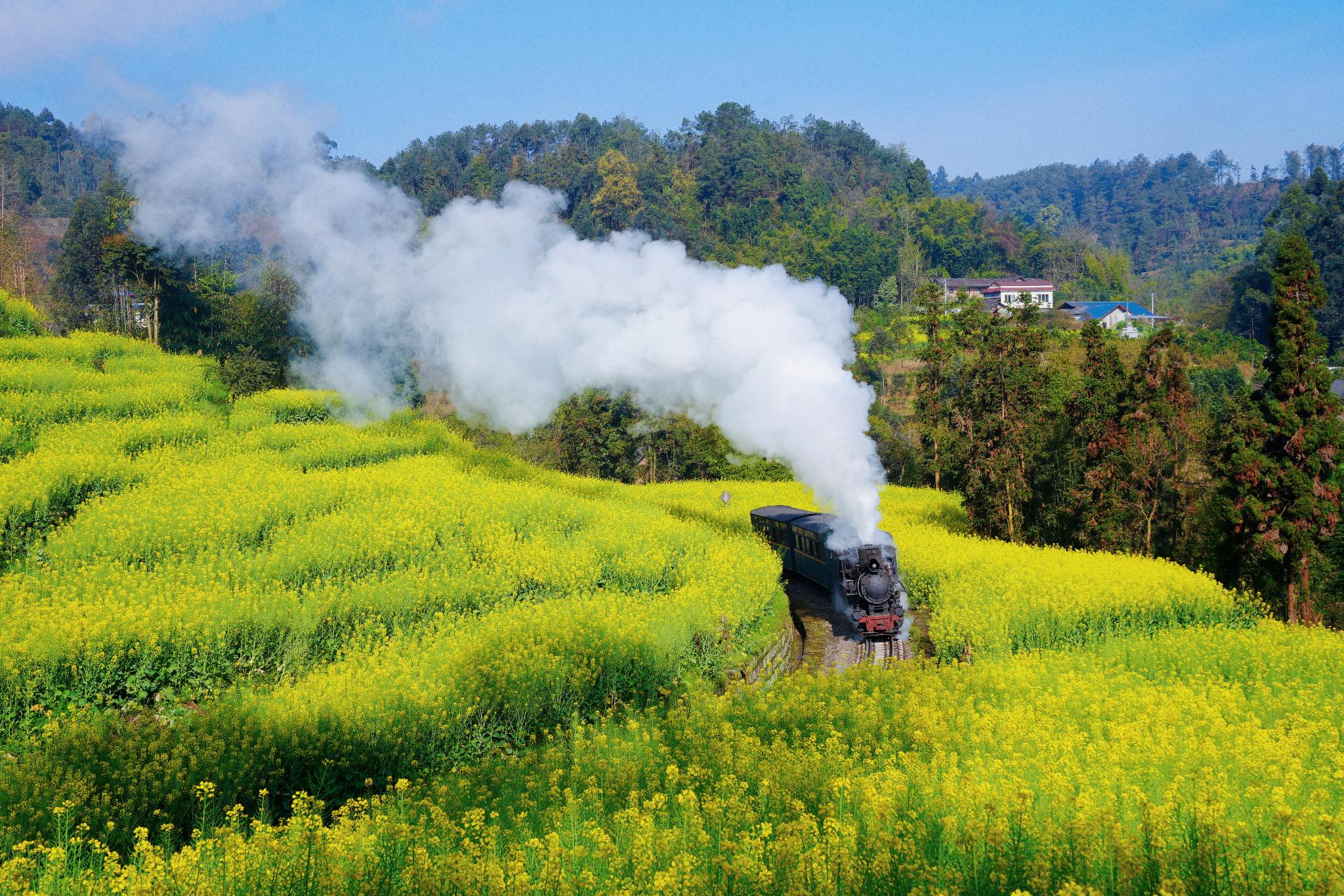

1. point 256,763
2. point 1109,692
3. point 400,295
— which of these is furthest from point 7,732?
point 400,295

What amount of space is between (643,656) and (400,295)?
17.7 metres

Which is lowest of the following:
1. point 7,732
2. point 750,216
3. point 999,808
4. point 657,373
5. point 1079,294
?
point 7,732

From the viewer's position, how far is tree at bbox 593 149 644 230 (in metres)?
67.5

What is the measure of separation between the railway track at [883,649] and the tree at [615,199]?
48.1 meters

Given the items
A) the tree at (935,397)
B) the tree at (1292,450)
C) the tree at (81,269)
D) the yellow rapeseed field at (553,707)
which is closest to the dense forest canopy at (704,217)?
the tree at (81,269)

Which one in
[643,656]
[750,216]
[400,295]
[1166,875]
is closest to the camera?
[1166,875]

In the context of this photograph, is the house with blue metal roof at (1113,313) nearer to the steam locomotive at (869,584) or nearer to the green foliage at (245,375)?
the steam locomotive at (869,584)

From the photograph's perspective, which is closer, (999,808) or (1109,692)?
(999,808)

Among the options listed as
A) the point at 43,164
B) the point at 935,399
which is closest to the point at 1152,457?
the point at 935,399

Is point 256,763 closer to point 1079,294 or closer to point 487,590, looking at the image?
point 487,590

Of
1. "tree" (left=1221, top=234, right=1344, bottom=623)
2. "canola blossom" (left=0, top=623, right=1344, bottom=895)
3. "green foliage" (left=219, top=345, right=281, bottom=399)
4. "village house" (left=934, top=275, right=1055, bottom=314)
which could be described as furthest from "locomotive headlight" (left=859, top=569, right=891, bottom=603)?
"village house" (left=934, top=275, right=1055, bottom=314)

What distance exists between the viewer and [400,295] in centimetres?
2964

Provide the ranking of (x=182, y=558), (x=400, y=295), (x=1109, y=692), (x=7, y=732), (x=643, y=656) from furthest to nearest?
(x=400, y=295), (x=182, y=558), (x=643, y=656), (x=1109, y=692), (x=7, y=732)

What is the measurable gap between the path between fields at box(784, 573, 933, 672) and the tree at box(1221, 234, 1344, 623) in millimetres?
9147
